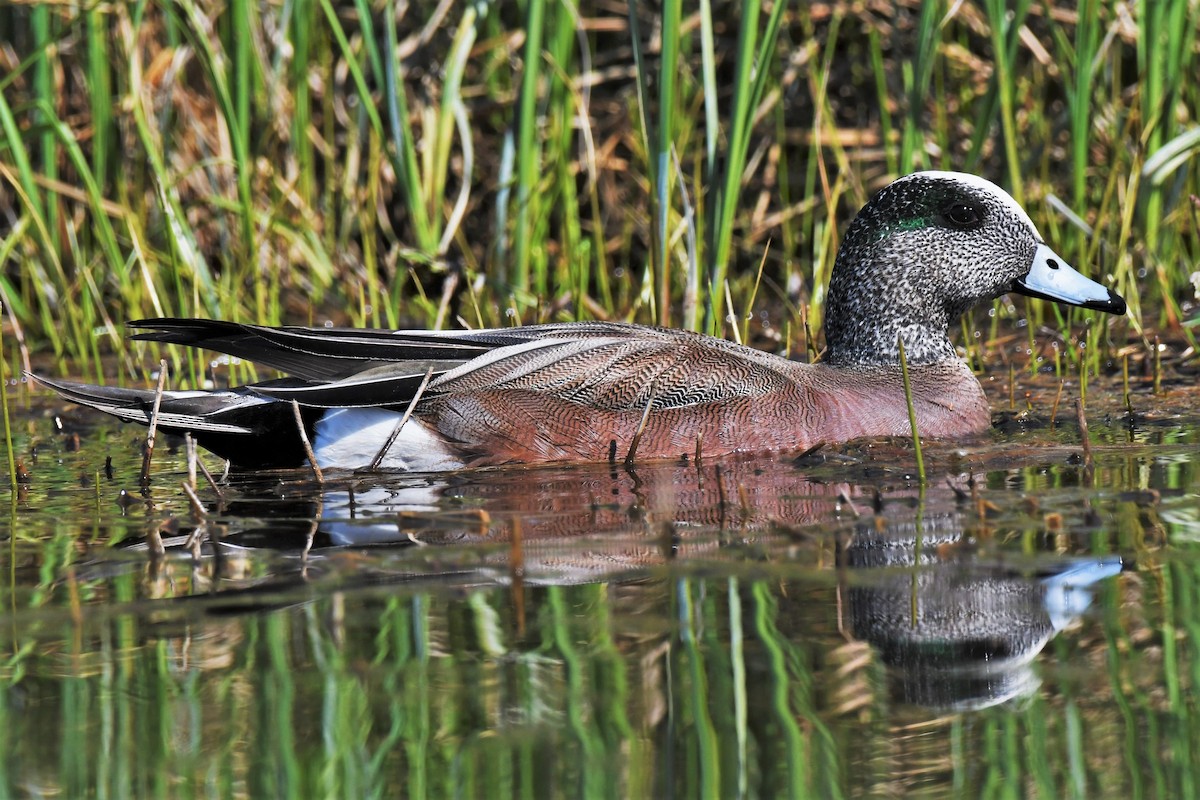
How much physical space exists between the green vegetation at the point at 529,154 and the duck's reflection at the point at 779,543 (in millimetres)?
1387

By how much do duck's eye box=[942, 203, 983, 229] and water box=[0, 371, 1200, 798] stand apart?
3.92 ft

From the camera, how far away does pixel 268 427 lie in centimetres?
409

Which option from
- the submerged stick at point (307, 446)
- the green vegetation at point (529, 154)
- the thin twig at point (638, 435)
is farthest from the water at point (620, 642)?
the green vegetation at point (529, 154)

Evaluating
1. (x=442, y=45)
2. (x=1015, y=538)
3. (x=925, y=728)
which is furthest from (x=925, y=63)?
(x=925, y=728)

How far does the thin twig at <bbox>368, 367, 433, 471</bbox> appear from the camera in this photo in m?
3.91

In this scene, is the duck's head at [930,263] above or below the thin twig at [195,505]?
above

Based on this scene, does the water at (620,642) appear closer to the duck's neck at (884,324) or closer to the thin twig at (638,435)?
the thin twig at (638,435)

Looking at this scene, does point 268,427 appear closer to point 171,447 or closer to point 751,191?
point 171,447

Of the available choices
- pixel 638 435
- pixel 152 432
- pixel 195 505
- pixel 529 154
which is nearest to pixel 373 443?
pixel 152 432

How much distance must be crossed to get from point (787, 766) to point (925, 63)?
12.7 feet

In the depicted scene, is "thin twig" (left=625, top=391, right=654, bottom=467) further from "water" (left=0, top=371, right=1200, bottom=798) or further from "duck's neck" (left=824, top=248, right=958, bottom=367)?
"duck's neck" (left=824, top=248, right=958, bottom=367)

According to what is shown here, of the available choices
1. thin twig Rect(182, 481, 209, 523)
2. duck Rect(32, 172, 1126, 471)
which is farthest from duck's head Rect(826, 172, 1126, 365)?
thin twig Rect(182, 481, 209, 523)

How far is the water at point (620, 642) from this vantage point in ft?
6.40

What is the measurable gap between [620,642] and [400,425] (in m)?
1.66
